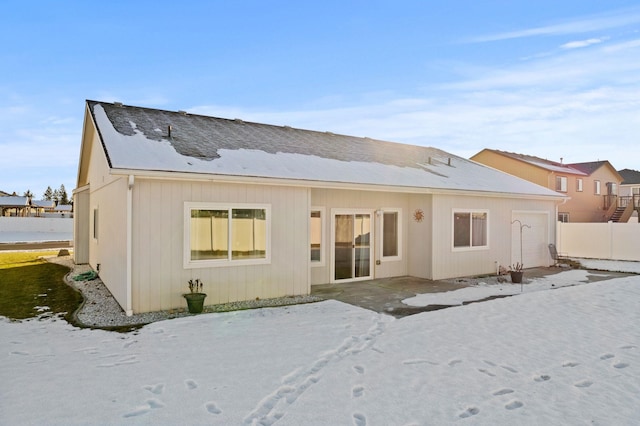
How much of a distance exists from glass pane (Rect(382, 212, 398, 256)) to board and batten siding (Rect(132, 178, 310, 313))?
3.17 m

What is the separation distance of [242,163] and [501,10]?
7.53 meters

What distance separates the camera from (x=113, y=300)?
331 inches

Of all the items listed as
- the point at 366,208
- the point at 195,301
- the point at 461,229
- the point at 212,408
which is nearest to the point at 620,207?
the point at 461,229

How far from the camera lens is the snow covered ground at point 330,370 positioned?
143 inches

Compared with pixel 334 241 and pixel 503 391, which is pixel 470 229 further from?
pixel 503 391

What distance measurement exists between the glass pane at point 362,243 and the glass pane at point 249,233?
10.4 ft

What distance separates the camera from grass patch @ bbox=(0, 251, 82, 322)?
7.48 metres

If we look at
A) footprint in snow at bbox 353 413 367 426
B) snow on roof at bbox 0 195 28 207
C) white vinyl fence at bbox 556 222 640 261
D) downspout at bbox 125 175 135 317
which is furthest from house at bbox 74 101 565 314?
snow on roof at bbox 0 195 28 207

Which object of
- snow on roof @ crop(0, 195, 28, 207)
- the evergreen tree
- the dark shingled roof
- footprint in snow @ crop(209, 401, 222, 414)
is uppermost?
the evergreen tree

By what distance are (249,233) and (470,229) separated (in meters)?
6.99

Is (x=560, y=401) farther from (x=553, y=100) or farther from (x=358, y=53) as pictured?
(x=553, y=100)

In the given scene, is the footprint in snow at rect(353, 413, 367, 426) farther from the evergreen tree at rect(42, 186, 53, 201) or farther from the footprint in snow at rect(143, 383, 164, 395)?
the evergreen tree at rect(42, 186, 53, 201)

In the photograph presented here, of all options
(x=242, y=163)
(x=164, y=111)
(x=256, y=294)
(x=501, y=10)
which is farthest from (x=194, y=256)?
(x=501, y=10)

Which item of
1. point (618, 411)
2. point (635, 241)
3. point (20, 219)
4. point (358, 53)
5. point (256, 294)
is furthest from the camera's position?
point (20, 219)
